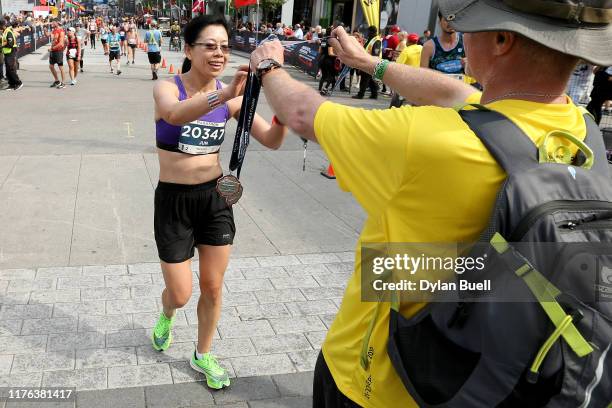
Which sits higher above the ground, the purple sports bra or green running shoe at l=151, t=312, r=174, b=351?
the purple sports bra

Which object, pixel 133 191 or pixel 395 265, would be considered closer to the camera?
pixel 395 265

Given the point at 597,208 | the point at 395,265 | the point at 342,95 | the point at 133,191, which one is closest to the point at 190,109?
the point at 395,265

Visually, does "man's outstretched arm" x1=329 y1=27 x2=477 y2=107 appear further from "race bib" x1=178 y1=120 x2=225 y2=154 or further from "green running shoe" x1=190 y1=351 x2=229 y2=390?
"green running shoe" x1=190 y1=351 x2=229 y2=390

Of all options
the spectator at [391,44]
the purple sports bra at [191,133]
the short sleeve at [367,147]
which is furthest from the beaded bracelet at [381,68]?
the spectator at [391,44]

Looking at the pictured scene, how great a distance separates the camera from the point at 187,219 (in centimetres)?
320

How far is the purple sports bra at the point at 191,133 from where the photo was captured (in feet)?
10.3

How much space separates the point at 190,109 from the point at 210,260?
95cm

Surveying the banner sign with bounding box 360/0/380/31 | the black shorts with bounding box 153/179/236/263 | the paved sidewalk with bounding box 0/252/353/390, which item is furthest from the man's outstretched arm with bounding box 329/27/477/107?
the paved sidewalk with bounding box 0/252/353/390

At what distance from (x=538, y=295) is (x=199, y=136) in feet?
7.83

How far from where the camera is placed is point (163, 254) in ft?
10.6

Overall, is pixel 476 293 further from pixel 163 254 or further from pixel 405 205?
pixel 163 254

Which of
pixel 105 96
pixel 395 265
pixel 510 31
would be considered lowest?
pixel 105 96

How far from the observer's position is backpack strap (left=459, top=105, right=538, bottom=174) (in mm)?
1190

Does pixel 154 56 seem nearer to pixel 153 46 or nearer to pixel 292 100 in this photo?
pixel 153 46
